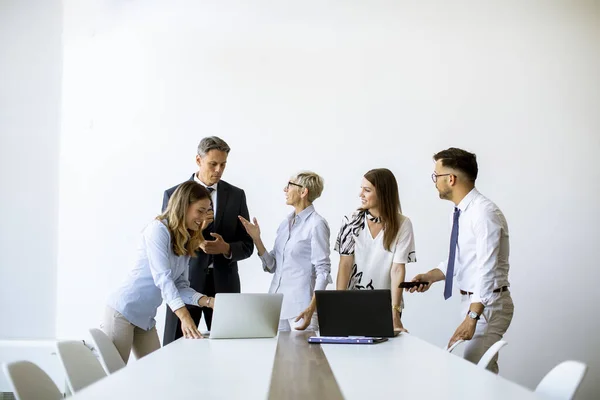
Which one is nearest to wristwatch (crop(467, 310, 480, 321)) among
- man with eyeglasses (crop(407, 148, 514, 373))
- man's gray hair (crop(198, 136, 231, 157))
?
man with eyeglasses (crop(407, 148, 514, 373))

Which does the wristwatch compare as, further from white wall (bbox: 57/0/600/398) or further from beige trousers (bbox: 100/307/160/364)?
white wall (bbox: 57/0/600/398)

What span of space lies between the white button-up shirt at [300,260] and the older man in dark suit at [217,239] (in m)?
0.38

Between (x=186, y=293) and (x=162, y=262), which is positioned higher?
(x=162, y=262)

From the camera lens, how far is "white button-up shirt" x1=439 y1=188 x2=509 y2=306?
11.9ft

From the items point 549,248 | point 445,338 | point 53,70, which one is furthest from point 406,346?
point 53,70

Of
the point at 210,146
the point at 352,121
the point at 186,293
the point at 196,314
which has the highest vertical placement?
the point at 352,121

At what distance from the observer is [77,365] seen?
274 centimetres

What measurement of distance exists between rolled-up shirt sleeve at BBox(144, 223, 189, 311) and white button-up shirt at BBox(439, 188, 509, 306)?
1540 mm

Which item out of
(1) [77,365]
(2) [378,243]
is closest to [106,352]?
(1) [77,365]

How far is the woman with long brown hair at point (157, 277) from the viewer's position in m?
3.68

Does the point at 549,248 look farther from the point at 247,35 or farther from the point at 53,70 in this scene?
the point at 53,70

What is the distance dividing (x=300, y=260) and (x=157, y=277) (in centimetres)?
106

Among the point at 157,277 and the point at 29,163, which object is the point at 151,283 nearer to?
the point at 157,277

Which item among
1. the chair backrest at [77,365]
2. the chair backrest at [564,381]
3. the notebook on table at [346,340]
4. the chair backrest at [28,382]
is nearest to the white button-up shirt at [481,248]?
the notebook on table at [346,340]
